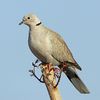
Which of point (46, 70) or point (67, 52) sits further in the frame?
point (67, 52)

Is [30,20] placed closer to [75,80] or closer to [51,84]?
[75,80]

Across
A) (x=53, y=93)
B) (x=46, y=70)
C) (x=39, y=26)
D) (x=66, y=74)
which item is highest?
(x=39, y=26)

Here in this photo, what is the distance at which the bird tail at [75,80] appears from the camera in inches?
481

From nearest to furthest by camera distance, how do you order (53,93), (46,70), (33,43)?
(53,93)
(46,70)
(33,43)

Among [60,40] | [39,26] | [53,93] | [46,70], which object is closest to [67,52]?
[60,40]

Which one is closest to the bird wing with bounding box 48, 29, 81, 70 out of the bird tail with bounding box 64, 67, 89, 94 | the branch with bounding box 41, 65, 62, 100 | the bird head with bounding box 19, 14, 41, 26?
the bird tail with bounding box 64, 67, 89, 94

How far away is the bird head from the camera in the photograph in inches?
483

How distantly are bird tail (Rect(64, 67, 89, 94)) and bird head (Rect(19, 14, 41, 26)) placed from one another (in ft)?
4.56

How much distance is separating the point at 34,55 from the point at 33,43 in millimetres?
312

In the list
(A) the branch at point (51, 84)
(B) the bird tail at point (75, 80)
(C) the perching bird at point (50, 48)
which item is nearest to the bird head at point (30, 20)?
(C) the perching bird at point (50, 48)

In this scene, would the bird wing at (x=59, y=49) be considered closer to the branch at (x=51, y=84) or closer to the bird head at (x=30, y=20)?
the bird head at (x=30, y=20)

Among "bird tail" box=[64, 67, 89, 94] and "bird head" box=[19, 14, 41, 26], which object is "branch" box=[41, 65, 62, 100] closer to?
"bird tail" box=[64, 67, 89, 94]

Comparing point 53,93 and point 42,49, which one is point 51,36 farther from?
point 53,93

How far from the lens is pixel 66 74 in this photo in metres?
12.8
